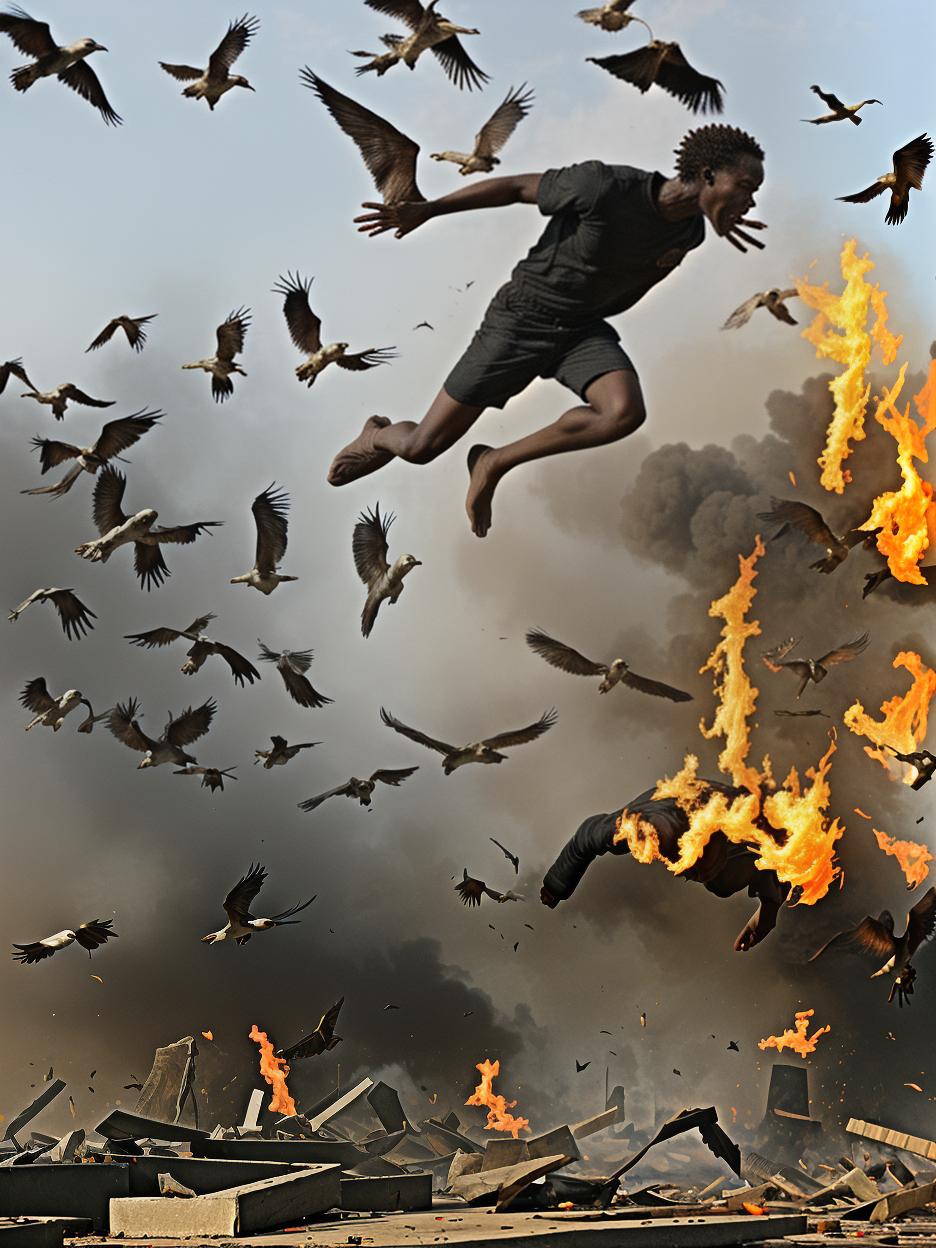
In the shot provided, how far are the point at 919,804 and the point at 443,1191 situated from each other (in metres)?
4.89

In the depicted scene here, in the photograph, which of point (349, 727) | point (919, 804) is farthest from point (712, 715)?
point (349, 727)

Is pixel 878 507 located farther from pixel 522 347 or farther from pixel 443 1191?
pixel 443 1191

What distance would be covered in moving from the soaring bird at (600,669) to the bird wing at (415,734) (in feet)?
3.56

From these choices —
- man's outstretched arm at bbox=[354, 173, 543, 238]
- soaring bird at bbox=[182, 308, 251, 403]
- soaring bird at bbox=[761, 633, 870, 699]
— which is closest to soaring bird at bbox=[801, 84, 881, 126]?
man's outstretched arm at bbox=[354, 173, 543, 238]

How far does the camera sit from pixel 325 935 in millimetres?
12188

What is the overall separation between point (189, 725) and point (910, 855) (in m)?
5.88

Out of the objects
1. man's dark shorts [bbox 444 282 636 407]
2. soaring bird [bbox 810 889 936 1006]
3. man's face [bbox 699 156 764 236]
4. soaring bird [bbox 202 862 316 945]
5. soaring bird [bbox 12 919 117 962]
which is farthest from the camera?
man's dark shorts [bbox 444 282 636 407]

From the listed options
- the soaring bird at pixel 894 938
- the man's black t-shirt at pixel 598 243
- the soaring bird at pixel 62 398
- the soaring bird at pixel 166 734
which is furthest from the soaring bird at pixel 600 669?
the soaring bird at pixel 62 398

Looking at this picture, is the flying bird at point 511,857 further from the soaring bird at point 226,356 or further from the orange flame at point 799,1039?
the soaring bird at point 226,356

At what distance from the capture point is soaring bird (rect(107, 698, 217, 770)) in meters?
12.1

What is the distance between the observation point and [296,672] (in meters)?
12.1

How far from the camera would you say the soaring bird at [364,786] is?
12.0 meters

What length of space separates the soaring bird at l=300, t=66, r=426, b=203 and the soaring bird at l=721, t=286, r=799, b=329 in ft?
8.98

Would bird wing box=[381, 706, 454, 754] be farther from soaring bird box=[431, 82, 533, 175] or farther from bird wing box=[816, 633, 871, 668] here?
soaring bird box=[431, 82, 533, 175]
